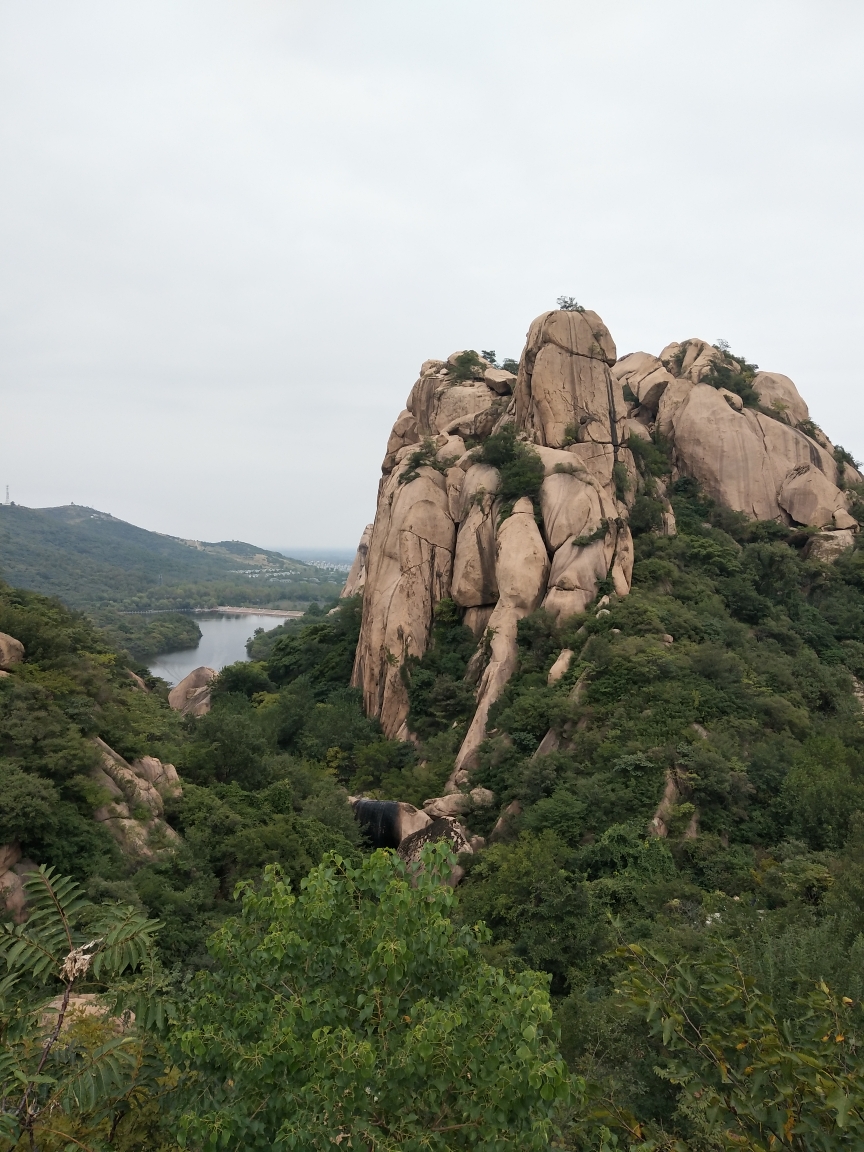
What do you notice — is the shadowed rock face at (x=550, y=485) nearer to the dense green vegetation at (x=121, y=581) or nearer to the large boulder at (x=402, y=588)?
the large boulder at (x=402, y=588)

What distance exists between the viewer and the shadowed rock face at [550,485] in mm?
24766

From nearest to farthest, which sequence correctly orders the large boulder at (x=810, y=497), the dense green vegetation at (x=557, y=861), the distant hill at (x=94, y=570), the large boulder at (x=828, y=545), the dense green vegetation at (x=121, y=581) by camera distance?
the dense green vegetation at (x=557, y=861) → the large boulder at (x=828, y=545) → the large boulder at (x=810, y=497) → the dense green vegetation at (x=121, y=581) → the distant hill at (x=94, y=570)

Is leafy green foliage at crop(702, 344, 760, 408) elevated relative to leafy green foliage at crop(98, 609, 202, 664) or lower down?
elevated

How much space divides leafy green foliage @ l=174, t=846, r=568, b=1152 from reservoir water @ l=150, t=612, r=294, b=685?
51984mm

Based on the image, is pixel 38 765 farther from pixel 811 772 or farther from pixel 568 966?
pixel 811 772

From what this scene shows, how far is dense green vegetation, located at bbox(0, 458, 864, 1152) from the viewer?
433 centimetres

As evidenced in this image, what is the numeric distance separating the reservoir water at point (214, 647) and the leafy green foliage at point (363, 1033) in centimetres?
5198

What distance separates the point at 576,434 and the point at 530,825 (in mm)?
16976

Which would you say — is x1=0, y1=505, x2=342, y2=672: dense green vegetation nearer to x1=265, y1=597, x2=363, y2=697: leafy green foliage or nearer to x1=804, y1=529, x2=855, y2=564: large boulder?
x1=265, y1=597, x2=363, y2=697: leafy green foliage

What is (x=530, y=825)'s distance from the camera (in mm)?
16812

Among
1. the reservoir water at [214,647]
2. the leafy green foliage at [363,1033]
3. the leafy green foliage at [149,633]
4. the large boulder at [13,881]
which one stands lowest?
the reservoir water at [214,647]

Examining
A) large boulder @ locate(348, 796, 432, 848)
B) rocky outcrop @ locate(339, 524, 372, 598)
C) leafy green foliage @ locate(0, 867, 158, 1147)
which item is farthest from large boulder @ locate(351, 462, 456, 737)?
rocky outcrop @ locate(339, 524, 372, 598)

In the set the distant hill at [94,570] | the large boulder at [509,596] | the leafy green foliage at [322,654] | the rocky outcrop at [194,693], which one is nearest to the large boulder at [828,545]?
the large boulder at [509,596]

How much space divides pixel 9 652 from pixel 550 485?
18497 mm
